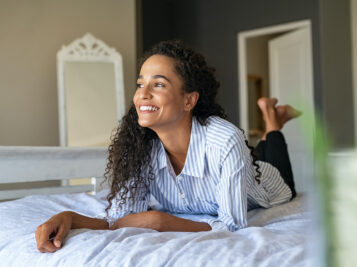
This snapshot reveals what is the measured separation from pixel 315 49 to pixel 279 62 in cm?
77

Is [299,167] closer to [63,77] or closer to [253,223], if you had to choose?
[63,77]

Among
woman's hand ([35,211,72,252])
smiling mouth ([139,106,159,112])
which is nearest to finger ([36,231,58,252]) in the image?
woman's hand ([35,211,72,252])

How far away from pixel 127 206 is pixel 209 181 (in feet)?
0.94

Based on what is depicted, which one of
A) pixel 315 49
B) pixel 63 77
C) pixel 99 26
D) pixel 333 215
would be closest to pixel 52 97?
pixel 63 77

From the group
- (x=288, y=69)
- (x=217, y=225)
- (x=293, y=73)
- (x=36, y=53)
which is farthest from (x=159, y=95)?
(x=288, y=69)

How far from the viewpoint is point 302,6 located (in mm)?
4844

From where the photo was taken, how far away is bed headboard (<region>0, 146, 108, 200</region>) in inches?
73.7

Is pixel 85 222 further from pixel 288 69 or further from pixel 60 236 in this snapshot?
pixel 288 69

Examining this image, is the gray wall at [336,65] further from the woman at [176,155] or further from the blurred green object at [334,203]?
the blurred green object at [334,203]

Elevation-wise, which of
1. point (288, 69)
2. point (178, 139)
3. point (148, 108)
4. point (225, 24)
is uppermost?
point (225, 24)

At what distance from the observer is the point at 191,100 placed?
4.82 feet

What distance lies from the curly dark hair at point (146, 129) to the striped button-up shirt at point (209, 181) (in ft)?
0.10

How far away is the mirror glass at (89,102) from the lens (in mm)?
4070

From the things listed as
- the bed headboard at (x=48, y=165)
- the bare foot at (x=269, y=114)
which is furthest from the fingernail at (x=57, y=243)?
the bare foot at (x=269, y=114)
